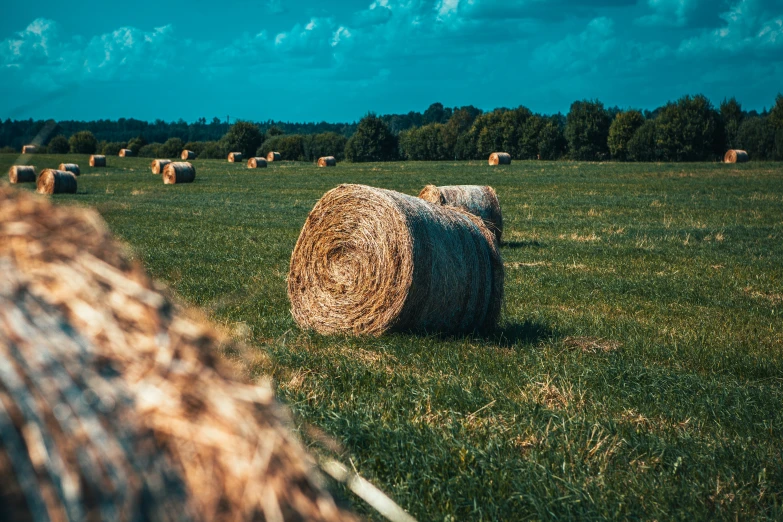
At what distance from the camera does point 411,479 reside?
4289mm

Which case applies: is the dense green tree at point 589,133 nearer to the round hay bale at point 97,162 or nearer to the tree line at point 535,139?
the tree line at point 535,139

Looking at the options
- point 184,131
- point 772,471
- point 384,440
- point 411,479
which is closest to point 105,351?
point 411,479

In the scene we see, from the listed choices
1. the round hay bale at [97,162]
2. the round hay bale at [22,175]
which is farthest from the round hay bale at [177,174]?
the round hay bale at [97,162]

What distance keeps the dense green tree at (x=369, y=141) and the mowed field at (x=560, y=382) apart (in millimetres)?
76605

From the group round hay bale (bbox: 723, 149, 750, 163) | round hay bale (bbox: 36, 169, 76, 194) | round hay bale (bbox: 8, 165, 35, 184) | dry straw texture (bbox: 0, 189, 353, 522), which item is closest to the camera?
dry straw texture (bbox: 0, 189, 353, 522)

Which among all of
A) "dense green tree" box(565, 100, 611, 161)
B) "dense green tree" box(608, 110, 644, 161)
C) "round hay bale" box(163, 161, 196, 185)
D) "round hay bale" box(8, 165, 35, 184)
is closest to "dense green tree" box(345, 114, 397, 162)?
"dense green tree" box(565, 100, 611, 161)

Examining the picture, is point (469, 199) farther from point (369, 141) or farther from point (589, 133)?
point (369, 141)

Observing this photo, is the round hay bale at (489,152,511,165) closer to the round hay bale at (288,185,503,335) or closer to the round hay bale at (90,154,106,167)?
the round hay bale at (90,154,106,167)

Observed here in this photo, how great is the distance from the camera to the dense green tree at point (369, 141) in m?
91.6

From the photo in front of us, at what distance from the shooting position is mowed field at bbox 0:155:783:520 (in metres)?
4.21

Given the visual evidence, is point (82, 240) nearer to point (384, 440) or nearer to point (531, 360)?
point (384, 440)

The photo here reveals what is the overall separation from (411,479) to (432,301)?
3743mm

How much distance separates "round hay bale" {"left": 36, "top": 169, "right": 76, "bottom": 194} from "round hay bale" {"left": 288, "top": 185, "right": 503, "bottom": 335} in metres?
25.3

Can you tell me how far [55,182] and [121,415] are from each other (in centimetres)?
3176
